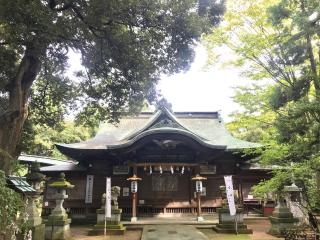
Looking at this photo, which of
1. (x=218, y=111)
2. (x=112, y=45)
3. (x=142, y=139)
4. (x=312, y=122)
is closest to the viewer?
(x=312, y=122)

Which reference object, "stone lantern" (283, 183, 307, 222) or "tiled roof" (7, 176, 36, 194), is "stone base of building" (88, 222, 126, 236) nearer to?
"tiled roof" (7, 176, 36, 194)

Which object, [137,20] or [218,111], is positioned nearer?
[137,20]

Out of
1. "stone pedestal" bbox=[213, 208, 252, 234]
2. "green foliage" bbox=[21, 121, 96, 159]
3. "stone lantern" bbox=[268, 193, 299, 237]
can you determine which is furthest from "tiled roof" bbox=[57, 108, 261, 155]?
"green foliage" bbox=[21, 121, 96, 159]

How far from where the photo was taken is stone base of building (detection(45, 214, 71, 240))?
39.5ft

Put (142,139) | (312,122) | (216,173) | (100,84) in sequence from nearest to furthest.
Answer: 1. (312,122)
2. (100,84)
3. (142,139)
4. (216,173)

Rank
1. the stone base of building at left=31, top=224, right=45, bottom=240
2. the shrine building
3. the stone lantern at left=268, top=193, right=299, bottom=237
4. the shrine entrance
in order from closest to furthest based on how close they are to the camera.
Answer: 1. the stone base of building at left=31, top=224, right=45, bottom=240
2. the stone lantern at left=268, top=193, right=299, bottom=237
3. the shrine building
4. the shrine entrance

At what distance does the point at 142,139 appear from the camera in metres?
17.6

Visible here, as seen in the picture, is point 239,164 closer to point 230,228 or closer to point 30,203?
point 230,228

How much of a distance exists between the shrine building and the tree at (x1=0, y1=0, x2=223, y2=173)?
21.7ft

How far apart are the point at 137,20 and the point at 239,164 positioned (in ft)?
42.1

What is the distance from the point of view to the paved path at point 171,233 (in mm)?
12039

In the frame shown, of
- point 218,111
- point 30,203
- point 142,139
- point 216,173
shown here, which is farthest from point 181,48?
point 218,111

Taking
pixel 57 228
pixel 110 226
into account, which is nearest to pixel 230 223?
pixel 110 226

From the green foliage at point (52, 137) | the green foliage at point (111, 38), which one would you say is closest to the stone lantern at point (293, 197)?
the green foliage at point (111, 38)
